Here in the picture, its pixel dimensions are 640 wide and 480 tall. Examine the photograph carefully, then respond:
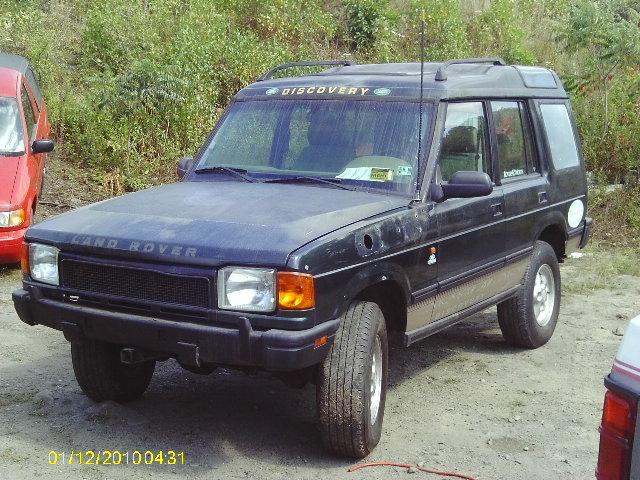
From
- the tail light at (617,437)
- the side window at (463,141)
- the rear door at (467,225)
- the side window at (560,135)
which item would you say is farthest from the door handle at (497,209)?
the tail light at (617,437)

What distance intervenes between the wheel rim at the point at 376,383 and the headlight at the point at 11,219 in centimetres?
445

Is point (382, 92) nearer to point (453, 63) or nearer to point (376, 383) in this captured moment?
point (453, 63)

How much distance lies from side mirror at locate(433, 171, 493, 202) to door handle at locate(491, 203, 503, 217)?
2.48 ft

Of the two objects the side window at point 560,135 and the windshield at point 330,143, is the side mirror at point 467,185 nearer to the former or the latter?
the windshield at point 330,143

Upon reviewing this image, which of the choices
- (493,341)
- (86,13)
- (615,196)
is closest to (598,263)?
A: (615,196)

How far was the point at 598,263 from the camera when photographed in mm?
9664

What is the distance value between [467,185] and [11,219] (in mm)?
4580

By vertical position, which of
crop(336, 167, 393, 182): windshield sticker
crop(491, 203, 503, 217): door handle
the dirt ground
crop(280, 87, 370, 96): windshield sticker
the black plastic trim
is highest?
crop(280, 87, 370, 96): windshield sticker

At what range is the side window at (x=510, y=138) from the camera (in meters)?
5.84

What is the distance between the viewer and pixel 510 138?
6.02 meters

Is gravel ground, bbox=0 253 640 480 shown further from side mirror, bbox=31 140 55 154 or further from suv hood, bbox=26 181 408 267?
side mirror, bbox=31 140 55 154

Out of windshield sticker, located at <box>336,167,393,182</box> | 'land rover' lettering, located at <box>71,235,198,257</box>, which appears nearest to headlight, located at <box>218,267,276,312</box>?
'land rover' lettering, located at <box>71,235,198,257</box>

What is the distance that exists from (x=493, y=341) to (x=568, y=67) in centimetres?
868

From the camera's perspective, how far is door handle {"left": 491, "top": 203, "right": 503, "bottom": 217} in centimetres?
557
